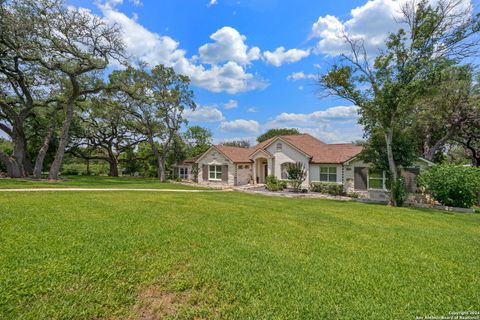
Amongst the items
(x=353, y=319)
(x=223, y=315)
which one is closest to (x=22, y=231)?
(x=223, y=315)

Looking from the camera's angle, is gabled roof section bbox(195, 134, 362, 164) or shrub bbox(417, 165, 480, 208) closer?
shrub bbox(417, 165, 480, 208)

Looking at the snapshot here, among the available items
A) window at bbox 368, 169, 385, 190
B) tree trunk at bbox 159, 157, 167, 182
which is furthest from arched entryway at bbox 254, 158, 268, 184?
tree trunk at bbox 159, 157, 167, 182

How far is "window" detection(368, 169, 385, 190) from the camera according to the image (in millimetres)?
17719

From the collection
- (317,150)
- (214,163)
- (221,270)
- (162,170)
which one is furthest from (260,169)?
(221,270)

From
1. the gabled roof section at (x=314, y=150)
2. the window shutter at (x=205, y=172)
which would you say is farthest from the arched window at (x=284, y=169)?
the window shutter at (x=205, y=172)

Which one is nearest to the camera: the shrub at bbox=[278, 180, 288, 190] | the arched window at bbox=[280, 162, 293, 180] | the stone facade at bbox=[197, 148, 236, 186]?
the shrub at bbox=[278, 180, 288, 190]

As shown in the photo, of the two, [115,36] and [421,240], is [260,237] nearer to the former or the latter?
[421,240]

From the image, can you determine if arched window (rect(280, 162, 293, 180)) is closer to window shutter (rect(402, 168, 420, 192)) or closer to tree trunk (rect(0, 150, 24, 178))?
window shutter (rect(402, 168, 420, 192))

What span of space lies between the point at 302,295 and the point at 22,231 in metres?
6.75

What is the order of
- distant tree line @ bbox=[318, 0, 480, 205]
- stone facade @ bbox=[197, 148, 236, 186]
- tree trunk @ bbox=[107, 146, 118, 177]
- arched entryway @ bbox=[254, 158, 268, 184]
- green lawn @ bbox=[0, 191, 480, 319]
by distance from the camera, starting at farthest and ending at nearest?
tree trunk @ bbox=[107, 146, 118, 177]
arched entryway @ bbox=[254, 158, 268, 184]
stone facade @ bbox=[197, 148, 236, 186]
distant tree line @ bbox=[318, 0, 480, 205]
green lawn @ bbox=[0, 191, 480, 319]

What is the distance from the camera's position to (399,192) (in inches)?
589

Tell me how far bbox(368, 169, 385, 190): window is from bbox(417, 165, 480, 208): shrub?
10.2 ft

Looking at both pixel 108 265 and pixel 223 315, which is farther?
pixel 108 265

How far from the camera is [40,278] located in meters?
3.84
